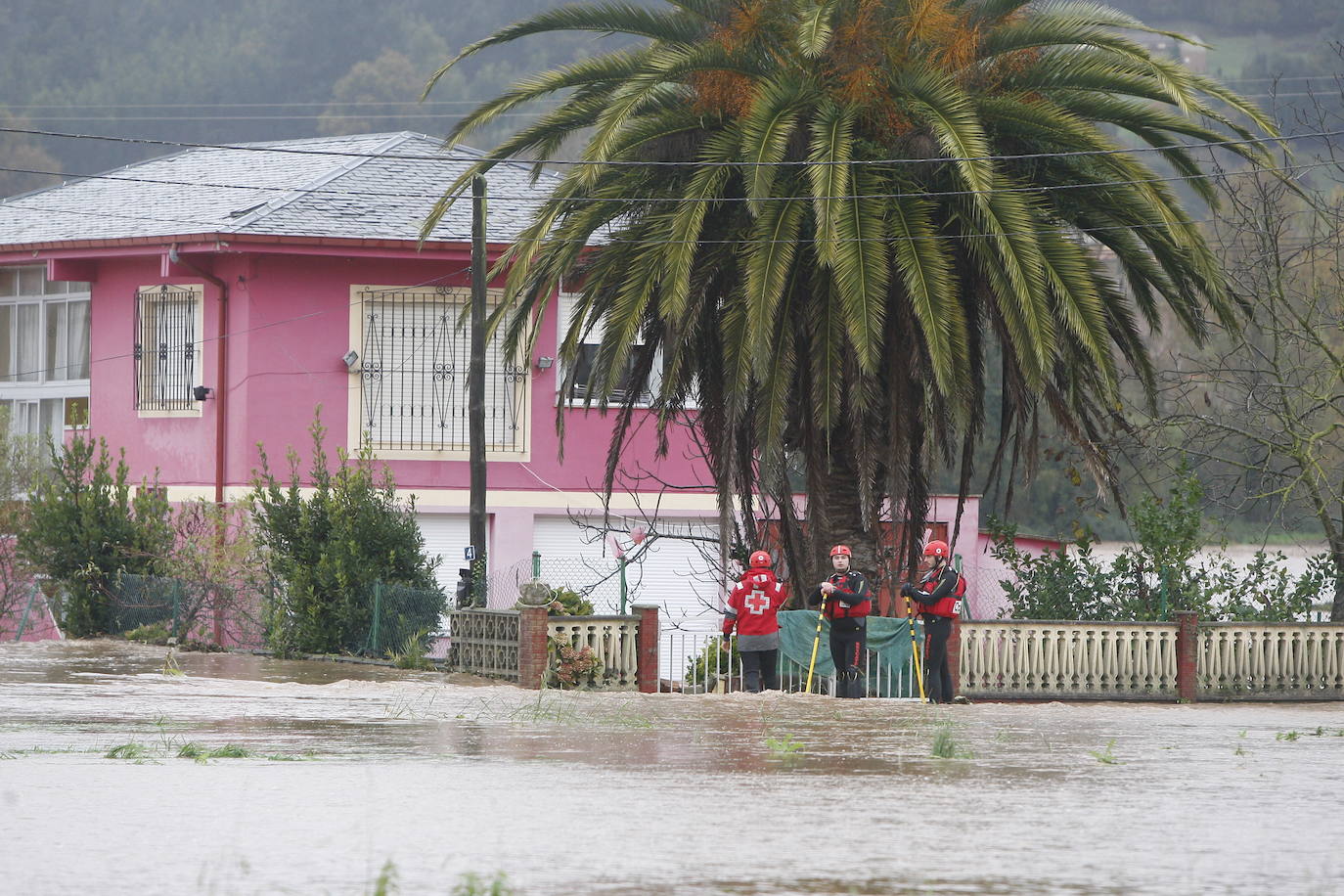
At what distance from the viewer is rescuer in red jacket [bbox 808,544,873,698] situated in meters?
19.1

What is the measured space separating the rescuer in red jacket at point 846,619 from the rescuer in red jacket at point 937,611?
47 cm

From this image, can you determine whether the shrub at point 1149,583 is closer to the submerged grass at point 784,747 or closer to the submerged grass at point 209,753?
the submerged grass at point 784,747

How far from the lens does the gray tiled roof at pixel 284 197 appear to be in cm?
2797

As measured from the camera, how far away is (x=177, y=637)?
82.6ft

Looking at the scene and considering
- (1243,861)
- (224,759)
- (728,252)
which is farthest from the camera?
(728,252)

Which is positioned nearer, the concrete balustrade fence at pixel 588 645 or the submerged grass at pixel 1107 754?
the submerged grass at pixel 1107 754

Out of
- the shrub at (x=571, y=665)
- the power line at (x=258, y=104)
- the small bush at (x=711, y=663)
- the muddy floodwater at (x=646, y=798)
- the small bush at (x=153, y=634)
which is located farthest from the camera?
the power line at (x=258, y=104)

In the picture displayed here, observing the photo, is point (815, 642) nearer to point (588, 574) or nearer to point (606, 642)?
point (606, 642)

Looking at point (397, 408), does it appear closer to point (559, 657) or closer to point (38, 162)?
point (559, 657)

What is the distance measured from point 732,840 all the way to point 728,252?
40.1ft

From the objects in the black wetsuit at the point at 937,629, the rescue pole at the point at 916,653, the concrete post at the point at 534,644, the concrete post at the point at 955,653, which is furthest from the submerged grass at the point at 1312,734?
the concrete post at the point at 534,644

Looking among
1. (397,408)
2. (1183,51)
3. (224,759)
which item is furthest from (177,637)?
(1183,51)

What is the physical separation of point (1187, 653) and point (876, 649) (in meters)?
3.66

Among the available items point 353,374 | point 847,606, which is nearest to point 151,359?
point 353,374
